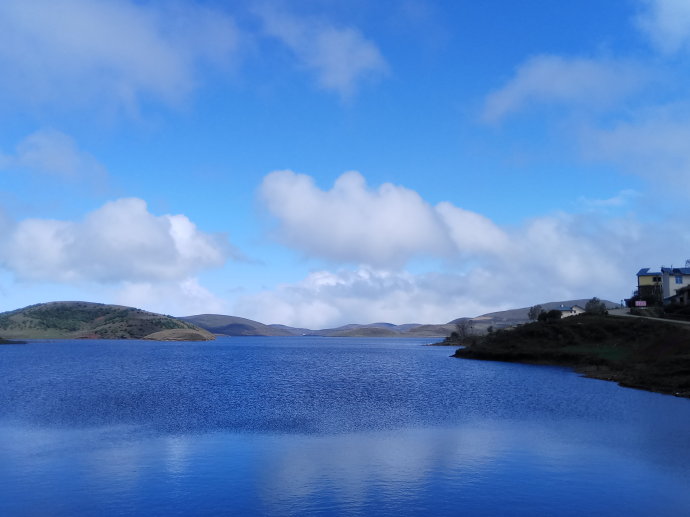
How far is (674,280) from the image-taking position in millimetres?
134250

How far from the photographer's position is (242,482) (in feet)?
85.2

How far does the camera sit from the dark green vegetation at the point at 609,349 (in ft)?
217

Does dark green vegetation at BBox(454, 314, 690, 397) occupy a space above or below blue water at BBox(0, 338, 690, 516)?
above

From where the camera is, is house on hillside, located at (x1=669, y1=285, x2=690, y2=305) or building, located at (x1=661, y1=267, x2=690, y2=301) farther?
building, located at (x1=661, y1=267, x2=690, y2=301)

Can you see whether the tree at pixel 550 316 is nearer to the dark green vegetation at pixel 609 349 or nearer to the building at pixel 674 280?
the dark green vegetation at pixel 609 349

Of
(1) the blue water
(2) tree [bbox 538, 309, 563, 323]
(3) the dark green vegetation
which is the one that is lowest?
(1) the blue water

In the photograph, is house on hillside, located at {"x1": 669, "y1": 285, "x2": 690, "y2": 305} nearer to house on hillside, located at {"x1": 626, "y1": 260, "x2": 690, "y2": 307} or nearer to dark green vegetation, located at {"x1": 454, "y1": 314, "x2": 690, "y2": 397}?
house on hillside, located at {"x1": 626, "y1": 260, "x2": 690, "y2": 307}

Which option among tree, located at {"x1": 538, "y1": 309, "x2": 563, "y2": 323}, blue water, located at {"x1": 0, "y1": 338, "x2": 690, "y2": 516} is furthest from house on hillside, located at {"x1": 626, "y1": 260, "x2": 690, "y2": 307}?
blue water, located at {"x1": 0, "y1": 338, "x2": 690, "y2": 516}

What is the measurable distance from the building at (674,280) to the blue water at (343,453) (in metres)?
89.2

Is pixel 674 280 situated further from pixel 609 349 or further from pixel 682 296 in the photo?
pixel 609 349

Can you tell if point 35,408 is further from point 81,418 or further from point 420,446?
point 420,446

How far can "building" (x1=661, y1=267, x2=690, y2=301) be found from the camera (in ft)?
436

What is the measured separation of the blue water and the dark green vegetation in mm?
9218

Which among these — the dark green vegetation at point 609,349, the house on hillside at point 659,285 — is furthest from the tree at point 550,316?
the house on hillside at point 659,285
